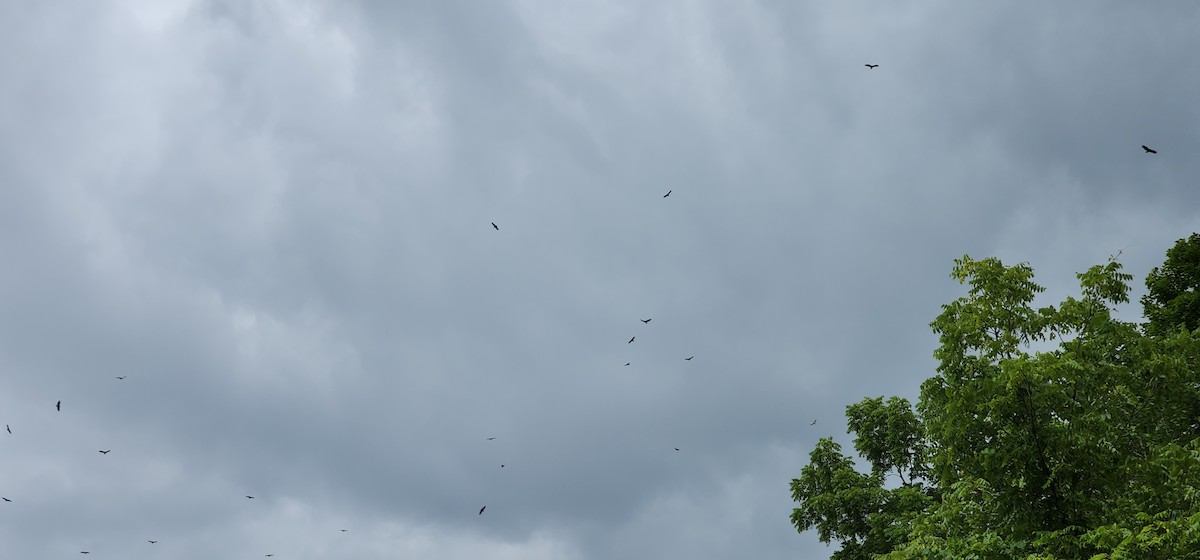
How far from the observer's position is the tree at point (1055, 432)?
51.9 ft

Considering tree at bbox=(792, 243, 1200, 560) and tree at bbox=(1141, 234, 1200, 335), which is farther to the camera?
tree at bbox=(1141, 234, 1200, 335)

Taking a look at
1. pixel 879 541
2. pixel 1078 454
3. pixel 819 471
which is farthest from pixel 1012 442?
pixel 819 471

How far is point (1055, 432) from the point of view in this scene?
52.1 ft

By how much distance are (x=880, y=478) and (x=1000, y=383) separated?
2105cm

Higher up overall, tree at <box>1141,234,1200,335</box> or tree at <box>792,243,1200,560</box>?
tree at <box>1141,234,1200,335</box>

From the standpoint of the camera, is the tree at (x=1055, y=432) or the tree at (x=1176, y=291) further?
the tree at (x=1176, y=291)

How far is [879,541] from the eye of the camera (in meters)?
32.8

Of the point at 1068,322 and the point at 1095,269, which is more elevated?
the point at 1095,269

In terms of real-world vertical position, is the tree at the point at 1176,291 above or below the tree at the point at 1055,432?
above

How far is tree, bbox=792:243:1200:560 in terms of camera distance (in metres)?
15.8

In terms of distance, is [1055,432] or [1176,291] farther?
[1176,291]

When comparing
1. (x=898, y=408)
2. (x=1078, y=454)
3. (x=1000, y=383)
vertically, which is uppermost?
(x=898, y=408)

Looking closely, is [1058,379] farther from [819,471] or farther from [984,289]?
[819,471]

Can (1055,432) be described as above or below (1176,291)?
below
